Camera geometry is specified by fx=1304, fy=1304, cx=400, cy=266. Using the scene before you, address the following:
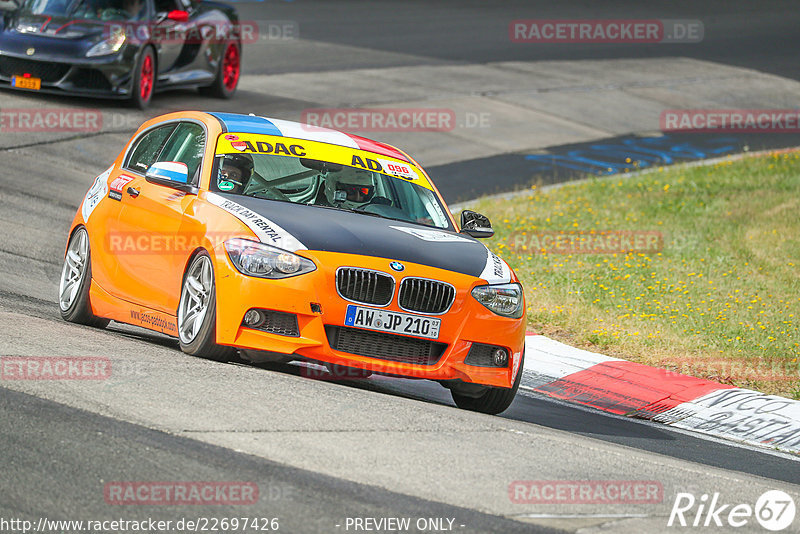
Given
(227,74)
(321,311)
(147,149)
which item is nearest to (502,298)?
(321,311)

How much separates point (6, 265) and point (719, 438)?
6.33 meters

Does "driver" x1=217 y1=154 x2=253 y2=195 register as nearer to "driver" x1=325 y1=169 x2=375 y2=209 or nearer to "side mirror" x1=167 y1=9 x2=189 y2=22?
"driver" x1=325 y1=169 x2=375 y2=209

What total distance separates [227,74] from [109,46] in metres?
3.49

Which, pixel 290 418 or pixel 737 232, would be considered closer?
pixel 290 418

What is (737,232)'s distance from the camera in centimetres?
1641

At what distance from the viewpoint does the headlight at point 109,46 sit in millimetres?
18172

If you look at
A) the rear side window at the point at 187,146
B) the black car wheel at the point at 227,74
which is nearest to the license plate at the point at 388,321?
the rear side window at the point at 187,146

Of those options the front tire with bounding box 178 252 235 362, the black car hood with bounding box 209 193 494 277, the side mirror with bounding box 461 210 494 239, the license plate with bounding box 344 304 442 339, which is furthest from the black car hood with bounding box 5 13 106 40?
the license plate with bounding box 344 304 442 339

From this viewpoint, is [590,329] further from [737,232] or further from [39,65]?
[39,65]

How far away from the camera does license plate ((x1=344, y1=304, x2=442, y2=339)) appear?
25.1 feet

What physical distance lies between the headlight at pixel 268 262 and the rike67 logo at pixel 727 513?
2583 mm

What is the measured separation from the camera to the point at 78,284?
31.1 feet

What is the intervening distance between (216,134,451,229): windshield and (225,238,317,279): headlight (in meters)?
0.92

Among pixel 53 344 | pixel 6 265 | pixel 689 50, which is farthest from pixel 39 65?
pixel 689 50
